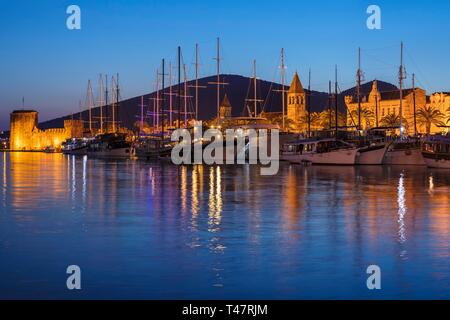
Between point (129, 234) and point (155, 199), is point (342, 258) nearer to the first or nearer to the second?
point (129, 234)

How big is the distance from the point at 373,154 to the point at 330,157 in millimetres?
3524

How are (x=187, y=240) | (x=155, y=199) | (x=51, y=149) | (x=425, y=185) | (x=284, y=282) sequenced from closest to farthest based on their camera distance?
(x=284, y=282)
(x=187, y=240)
(x=155, y=199)
(x=425, y=185)
(x=51, y=149)

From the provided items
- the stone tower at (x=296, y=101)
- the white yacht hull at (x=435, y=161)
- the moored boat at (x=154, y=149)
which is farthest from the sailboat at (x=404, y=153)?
the stone tower at (x=296, y=101)

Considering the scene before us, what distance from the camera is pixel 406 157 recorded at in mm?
60281

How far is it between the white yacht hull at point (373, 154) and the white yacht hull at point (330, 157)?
1048 mm

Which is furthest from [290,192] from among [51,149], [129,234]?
[51,149]

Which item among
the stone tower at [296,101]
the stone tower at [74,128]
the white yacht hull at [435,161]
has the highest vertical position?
the stone tower at [296,101]

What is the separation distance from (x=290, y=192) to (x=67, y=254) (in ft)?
52.4

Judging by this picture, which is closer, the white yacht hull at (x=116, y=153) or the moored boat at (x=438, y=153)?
the moored boat at (x=438, y=153)

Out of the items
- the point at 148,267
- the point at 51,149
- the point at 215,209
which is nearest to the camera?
the point at 148,267

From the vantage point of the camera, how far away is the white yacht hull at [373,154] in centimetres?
5788

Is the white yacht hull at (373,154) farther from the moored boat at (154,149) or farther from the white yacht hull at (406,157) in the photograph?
the moored boat at (154,149)

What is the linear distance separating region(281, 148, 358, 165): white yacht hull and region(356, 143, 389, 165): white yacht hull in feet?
3.44
